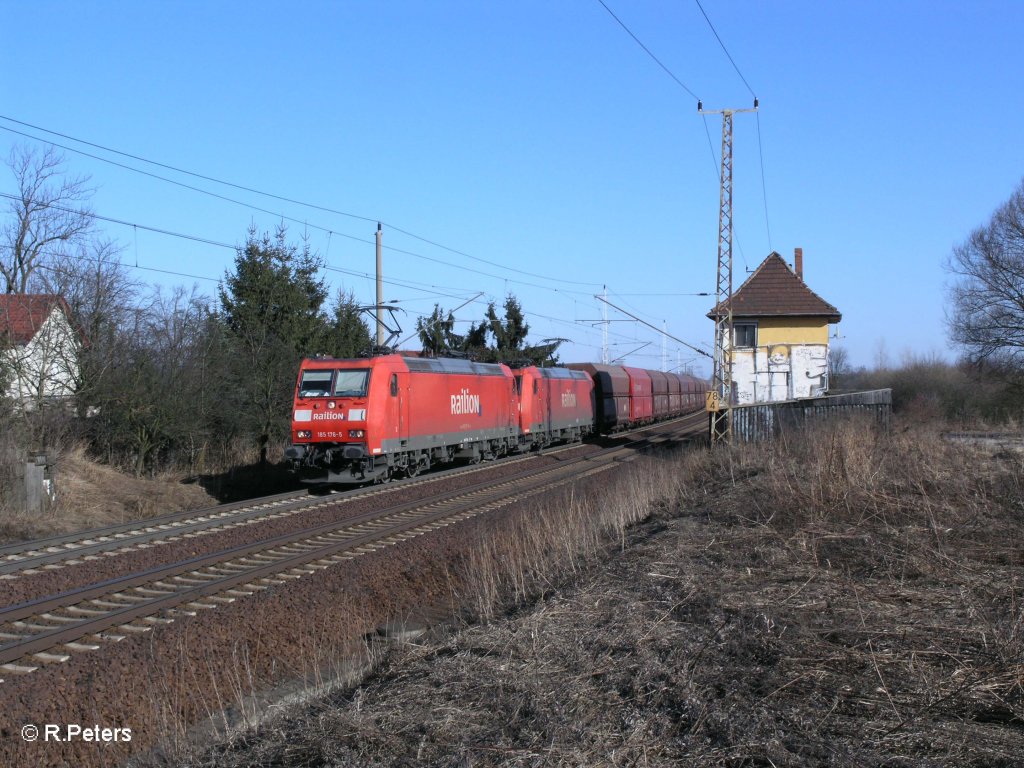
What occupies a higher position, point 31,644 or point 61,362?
point 61,362

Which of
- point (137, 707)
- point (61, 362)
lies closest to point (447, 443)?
point (61, 362)

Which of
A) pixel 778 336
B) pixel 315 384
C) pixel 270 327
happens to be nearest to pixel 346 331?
pixel 270 327

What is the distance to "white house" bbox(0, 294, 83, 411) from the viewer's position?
18.4m

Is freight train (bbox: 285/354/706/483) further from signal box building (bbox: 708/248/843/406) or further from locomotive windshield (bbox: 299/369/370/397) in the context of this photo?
signal box building (bbox: 708/248/843/406)

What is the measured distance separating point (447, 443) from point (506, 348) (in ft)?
77.3

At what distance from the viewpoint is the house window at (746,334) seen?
34.9 m

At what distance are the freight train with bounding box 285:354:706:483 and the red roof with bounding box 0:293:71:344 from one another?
19.9 feet

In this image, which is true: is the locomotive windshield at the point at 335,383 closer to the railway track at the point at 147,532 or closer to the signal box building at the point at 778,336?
the railway track at the point at 147,532

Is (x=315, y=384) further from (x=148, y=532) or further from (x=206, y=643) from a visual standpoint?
(x=206, y=643)

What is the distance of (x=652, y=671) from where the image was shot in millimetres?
5180

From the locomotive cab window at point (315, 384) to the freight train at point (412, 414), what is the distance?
0.02 m

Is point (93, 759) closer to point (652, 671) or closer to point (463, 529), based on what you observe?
point (652, 671)

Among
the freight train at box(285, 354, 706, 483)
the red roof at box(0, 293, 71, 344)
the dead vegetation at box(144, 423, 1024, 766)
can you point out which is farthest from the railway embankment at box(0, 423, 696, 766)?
the red roof at box(0, 293, 71, 344)

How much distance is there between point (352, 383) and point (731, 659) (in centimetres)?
1444
